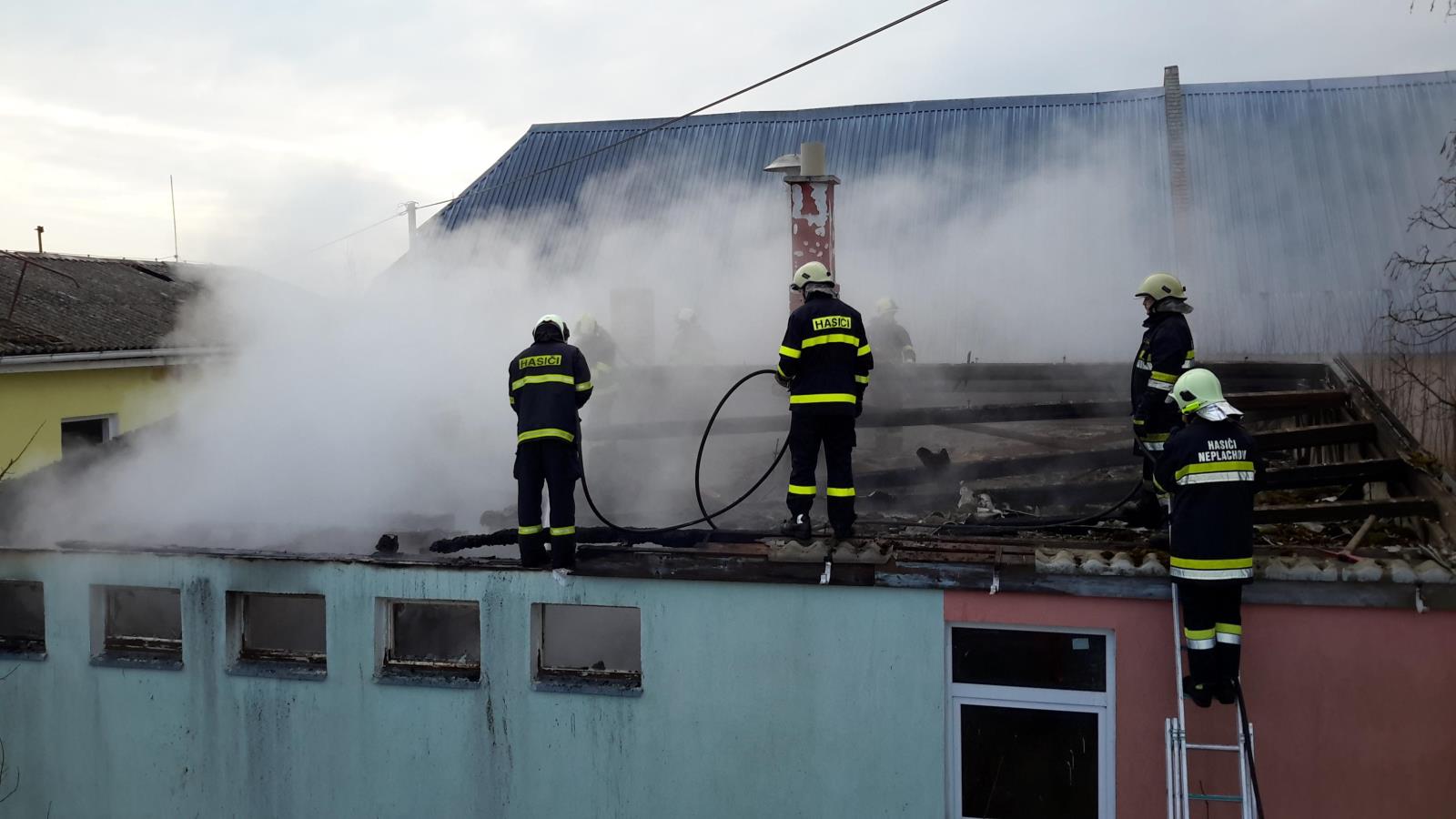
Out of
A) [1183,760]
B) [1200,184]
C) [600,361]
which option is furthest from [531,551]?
[1200,184]

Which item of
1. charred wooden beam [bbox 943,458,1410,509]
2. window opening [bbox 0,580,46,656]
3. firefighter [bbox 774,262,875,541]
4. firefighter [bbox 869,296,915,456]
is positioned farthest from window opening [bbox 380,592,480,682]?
firefighter [bbox 869,296,915,456]

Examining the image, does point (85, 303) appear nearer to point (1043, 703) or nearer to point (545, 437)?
point (545, 437)

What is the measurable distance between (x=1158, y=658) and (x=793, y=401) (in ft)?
7.82

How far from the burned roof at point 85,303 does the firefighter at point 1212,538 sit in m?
11.6

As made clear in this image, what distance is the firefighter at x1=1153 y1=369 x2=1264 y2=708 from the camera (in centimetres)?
506

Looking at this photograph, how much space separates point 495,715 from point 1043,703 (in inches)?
119

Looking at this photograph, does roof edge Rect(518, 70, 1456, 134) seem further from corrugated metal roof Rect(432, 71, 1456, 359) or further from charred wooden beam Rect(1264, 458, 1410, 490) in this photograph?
charred wooden beam Rect(1264, 458, 1410, 490)

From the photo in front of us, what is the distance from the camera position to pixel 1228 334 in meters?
15.4

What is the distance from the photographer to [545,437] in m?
6.30

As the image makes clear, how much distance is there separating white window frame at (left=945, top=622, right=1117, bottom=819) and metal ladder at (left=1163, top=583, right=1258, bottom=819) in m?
0.32

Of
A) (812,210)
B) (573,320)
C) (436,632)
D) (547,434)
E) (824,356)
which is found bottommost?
(436,632)

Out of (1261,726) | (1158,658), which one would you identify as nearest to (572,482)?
(1158,658)

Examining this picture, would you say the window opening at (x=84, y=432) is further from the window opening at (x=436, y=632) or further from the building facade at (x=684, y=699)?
the window opening at (x=436, y=632)

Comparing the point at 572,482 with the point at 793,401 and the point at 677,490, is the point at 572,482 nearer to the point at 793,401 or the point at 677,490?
the point at 793,401
